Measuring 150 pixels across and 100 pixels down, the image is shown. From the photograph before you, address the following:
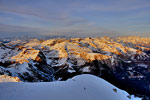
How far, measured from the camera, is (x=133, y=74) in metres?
95.2

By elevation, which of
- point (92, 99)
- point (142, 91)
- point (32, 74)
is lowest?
point (142, 91)

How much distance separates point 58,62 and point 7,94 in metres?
83.0

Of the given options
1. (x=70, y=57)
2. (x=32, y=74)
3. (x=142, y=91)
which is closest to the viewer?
(x=32, y=74)

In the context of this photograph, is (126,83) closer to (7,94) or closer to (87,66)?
(87,66)

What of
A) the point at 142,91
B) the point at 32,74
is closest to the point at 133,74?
the point at 142,91

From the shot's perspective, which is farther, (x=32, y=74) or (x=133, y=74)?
(x=133, y=74)

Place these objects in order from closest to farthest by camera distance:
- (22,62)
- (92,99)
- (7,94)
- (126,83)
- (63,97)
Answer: (7,94)
(63,97)
(92,99)
(22,62)
(126,83)

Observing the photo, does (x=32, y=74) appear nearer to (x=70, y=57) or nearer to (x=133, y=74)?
(x=70, y=57)

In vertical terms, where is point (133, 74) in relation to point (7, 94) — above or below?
below

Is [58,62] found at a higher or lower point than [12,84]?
lower

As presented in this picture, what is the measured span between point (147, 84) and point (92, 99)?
8456 cm

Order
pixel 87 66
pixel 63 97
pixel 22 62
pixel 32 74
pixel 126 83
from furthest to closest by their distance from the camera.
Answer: pixel 87 66
pixel 126 83
pixel 22 62
pixel 32 74
pixel 63 97

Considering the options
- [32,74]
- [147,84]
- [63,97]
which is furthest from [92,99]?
[147,84]

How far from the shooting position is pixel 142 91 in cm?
7531
